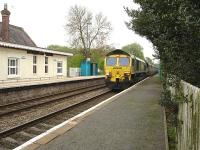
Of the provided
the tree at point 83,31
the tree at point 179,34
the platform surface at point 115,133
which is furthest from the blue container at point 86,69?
the tree at point 179,34

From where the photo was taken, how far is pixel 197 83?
6.32 meters

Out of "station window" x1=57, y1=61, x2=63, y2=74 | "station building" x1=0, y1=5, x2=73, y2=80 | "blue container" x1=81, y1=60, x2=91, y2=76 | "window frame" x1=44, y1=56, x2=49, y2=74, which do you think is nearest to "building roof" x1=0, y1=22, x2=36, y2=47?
"station building" x1=0, y1=5, x2=73, y2=80

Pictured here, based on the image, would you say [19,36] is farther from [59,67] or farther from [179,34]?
[179,34]

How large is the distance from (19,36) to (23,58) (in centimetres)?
1286

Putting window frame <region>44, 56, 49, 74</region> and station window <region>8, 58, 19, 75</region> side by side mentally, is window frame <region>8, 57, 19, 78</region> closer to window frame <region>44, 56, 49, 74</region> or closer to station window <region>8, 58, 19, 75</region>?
station window <region>8, 58, 19, 75</region>

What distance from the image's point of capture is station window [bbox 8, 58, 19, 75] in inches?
1117

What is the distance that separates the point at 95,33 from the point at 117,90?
37332 mm

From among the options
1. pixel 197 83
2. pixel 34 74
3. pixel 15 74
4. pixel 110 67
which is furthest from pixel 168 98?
pixel 34 74

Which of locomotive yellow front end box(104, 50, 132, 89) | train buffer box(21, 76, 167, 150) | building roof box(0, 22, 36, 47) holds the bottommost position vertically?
train buffer box(21, 76, 167, 150)

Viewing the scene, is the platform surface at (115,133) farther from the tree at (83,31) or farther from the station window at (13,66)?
the tree at (83,31)

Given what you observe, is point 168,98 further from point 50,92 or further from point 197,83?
point 50,92

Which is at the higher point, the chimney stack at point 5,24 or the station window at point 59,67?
the chimney stack at point 5,24

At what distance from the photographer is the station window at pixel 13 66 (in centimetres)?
2836

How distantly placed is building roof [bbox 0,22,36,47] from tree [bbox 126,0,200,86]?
3424 cm
